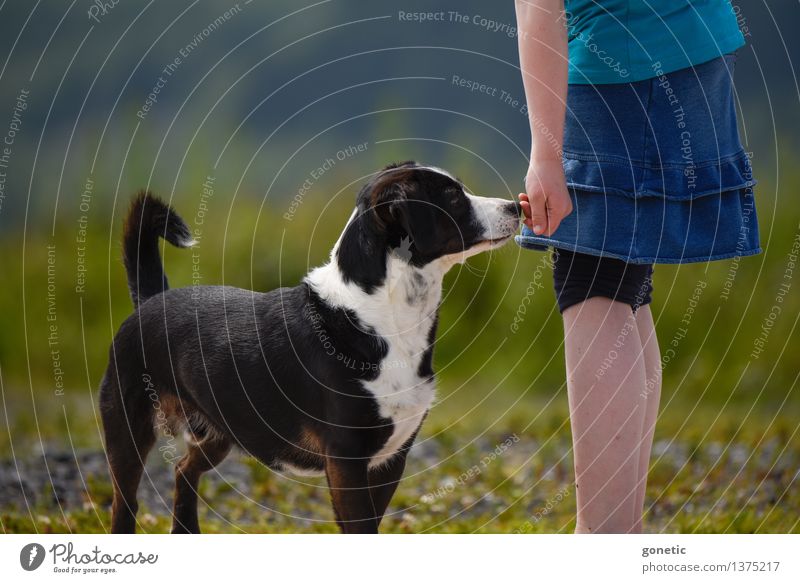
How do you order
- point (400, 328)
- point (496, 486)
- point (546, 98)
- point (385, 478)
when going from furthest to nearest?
point (496, 486), point (385, 478), point (400, 328), point (546, 98)

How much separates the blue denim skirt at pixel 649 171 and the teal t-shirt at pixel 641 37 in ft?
0.12

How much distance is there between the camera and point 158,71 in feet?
22.9

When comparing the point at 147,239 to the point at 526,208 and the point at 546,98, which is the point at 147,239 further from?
the point at 546,98

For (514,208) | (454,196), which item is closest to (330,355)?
(454,196)

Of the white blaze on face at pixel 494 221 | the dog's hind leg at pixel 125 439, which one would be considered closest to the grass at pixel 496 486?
the dog's hind leg at pixel 125 439

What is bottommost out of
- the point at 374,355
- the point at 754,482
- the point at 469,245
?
the point at 754,482

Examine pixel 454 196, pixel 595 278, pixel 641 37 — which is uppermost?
pixel 641 37

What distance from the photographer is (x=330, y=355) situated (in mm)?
3238

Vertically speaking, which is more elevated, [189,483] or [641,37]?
[641,37]

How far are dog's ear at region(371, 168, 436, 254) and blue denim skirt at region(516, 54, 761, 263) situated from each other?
0.36 m

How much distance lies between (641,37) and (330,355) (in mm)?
1430
